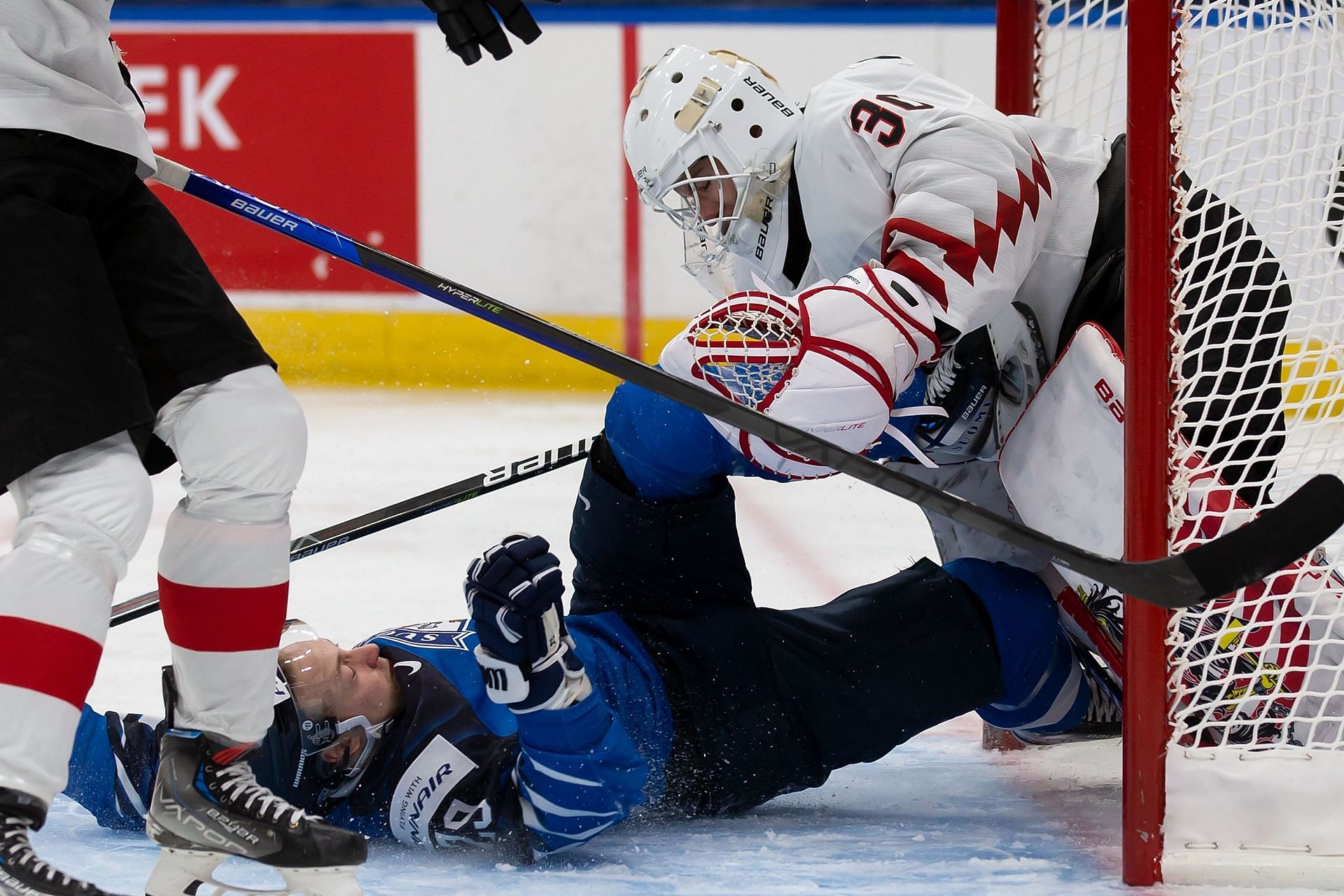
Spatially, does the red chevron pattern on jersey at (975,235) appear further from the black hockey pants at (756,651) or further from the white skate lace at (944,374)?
the black hockey pants at (756,651)

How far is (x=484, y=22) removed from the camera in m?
1.49

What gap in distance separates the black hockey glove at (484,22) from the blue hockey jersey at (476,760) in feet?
2.33

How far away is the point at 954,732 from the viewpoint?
2262 millimetres

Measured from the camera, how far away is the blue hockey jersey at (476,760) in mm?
1596

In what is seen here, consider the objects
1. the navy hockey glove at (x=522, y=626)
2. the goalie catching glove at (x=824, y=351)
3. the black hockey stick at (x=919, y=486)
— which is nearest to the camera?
the black hockey stick at (x=919, y=486)

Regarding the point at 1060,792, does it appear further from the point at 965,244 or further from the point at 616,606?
the point at 965,244

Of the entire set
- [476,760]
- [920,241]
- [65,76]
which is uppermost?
[65,76]

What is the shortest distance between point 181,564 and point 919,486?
0.69 meters

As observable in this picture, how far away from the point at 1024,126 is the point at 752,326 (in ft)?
1.79

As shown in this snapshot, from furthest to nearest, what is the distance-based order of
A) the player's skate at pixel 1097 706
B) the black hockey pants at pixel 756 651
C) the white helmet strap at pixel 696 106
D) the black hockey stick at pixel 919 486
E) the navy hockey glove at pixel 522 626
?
the player's skate at pixel 1097 706, the white helmet strap at pixel 696 106, the black hockey pants at pixel 756 651, the navy hockey glove at pixel 522 626, the black hockey stick at pixel 919 486

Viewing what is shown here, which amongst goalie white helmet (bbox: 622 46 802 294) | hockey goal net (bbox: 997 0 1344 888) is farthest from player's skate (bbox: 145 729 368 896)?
goalie white helmet (bbox: 622 46 802 294)

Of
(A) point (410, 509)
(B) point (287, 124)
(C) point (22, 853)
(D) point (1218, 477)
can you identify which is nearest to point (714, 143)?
(A) point (410, 509)

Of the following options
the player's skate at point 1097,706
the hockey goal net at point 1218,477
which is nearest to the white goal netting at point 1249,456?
the hockey goal net at point 1218,477

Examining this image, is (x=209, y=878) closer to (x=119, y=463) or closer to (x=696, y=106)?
(x=119, y=463)
